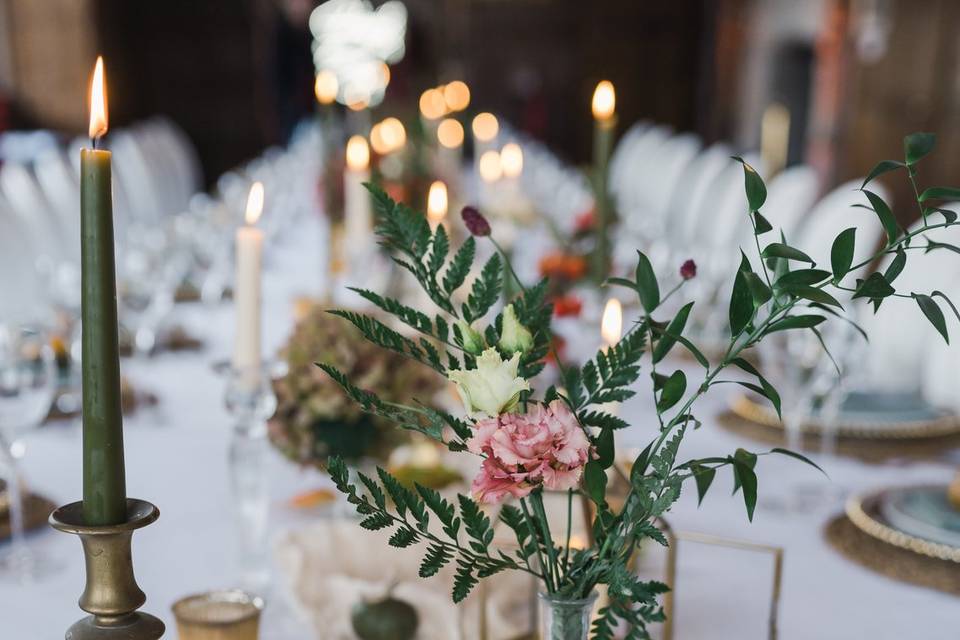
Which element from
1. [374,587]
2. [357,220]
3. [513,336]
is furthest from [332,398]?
[357,220]

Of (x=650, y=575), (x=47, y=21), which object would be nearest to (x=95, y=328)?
(x=650, y=575)

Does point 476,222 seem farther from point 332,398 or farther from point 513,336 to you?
point 332,398

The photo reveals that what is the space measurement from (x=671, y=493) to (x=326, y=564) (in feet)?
1.90

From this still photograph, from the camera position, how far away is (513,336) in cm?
62

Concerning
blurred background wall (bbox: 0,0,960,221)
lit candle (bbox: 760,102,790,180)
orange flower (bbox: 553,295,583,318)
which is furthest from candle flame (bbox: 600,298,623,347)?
lit candle (bbox: 760,102,790,180)

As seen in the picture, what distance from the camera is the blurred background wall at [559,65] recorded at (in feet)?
19.4

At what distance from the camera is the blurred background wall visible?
5.91 metres

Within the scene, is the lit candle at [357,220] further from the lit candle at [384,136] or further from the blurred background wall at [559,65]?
the blurred background wall at [559,65]

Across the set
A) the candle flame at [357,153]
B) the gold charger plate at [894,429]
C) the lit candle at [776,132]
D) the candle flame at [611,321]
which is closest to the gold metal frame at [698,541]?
the candle flame at [611,321]

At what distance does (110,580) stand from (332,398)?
67 centimetres

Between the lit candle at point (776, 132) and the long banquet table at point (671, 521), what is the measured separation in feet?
22.1

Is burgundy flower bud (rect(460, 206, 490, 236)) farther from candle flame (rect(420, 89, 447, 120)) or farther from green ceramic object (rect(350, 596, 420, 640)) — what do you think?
candle flame (rect(420, 89, 447, 120))

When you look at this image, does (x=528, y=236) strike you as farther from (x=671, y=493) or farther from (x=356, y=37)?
(x=356, y=37)

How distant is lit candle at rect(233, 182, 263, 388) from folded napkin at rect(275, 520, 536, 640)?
19 centimetres
